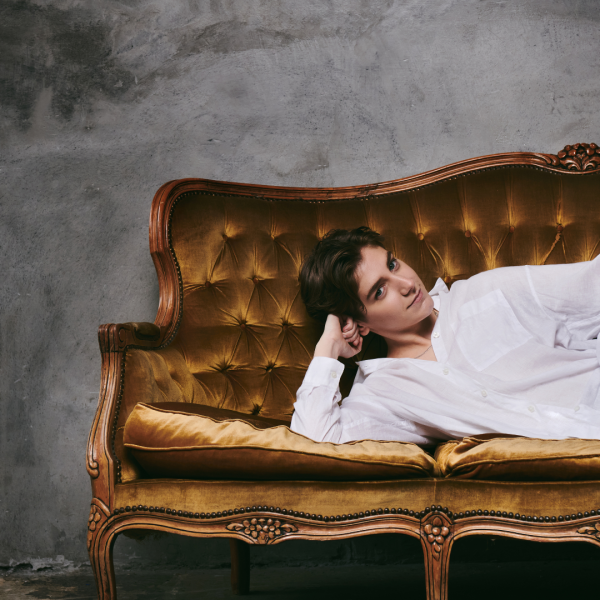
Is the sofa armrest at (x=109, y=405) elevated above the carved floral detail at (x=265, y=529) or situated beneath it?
elevated above

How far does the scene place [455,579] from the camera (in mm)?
1733

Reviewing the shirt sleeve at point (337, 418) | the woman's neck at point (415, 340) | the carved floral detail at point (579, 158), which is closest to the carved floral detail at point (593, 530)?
the shirt sleeve at point (337, 418)

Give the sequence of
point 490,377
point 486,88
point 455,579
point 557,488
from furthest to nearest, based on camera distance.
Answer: point 486,88, point 455,579, point 490,377, point 557,488

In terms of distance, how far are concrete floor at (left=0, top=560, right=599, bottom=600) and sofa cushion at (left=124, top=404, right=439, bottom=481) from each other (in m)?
0.83

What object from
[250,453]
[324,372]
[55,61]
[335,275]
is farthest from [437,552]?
[55,61]

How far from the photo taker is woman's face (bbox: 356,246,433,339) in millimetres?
1496

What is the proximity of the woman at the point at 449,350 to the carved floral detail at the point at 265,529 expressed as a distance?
0.85 ft

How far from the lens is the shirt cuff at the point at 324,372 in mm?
1355

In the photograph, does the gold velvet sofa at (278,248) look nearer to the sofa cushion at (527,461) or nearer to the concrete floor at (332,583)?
the concrete floor at (332,583)

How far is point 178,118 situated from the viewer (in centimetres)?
220

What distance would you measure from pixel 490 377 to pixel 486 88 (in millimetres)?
1273

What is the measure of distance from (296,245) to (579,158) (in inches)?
37.4

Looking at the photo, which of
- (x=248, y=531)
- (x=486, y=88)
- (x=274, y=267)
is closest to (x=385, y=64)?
(x=486, y=88)

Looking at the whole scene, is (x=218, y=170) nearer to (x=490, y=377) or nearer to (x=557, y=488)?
(x=490, y=377)
